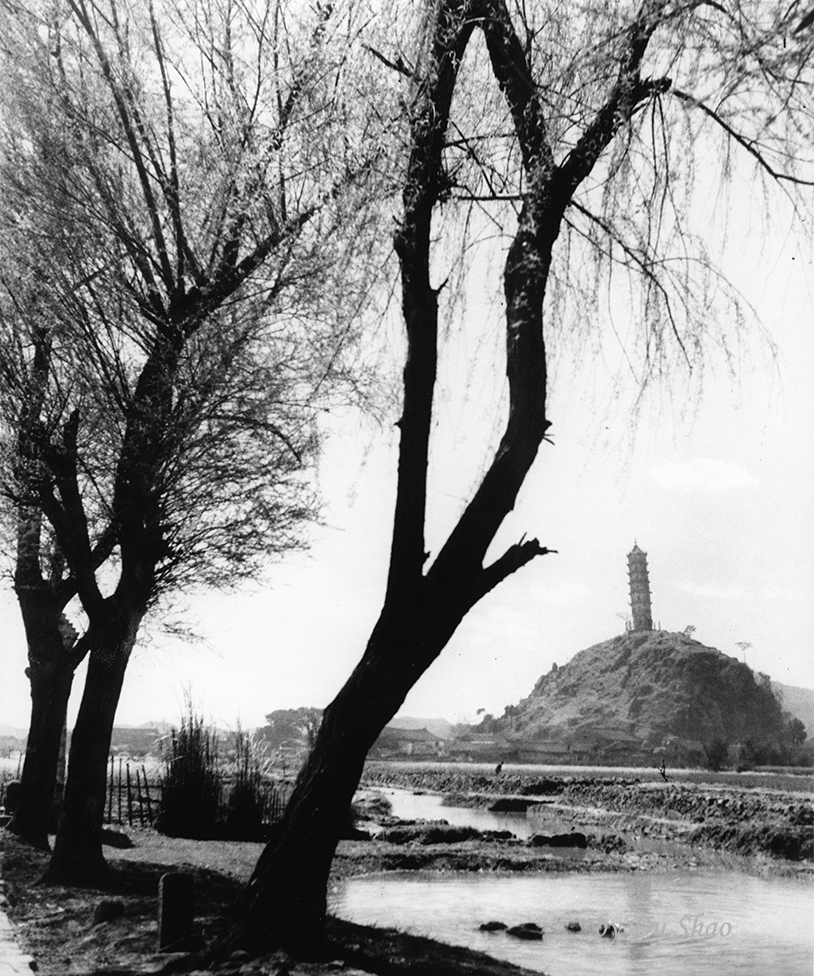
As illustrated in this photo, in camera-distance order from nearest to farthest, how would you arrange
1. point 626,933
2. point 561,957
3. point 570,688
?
1. point 561,957
2. point 626,933
3. point 570,688

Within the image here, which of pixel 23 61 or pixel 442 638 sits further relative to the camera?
pixel 23 61

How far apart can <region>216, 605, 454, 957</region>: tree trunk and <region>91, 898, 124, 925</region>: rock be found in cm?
189

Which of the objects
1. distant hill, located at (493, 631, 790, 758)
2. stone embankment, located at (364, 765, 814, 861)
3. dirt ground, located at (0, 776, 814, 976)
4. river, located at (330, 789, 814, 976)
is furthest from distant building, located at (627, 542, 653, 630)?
river, located at (330, 789, 814, 976)

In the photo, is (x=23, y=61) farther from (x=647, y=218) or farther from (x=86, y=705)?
(x=647, y=218)

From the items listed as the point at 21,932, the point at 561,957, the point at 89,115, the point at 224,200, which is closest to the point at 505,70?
the point at 224,200

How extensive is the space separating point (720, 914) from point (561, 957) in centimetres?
322

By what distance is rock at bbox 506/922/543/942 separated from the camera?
8078mm

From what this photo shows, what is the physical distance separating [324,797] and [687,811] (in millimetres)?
19764

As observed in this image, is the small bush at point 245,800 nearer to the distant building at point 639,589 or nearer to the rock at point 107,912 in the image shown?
the rock at point 107,912

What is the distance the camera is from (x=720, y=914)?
983 centimetres

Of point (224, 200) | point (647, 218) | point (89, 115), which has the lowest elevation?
point (647, 218)

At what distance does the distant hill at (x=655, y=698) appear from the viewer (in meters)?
137

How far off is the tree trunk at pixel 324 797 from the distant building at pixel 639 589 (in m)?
150

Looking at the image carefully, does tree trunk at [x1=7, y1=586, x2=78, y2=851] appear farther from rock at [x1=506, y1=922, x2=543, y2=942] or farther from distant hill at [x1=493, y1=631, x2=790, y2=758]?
distant hill at [x1=493, y1=631, x2=790, y2=758]
